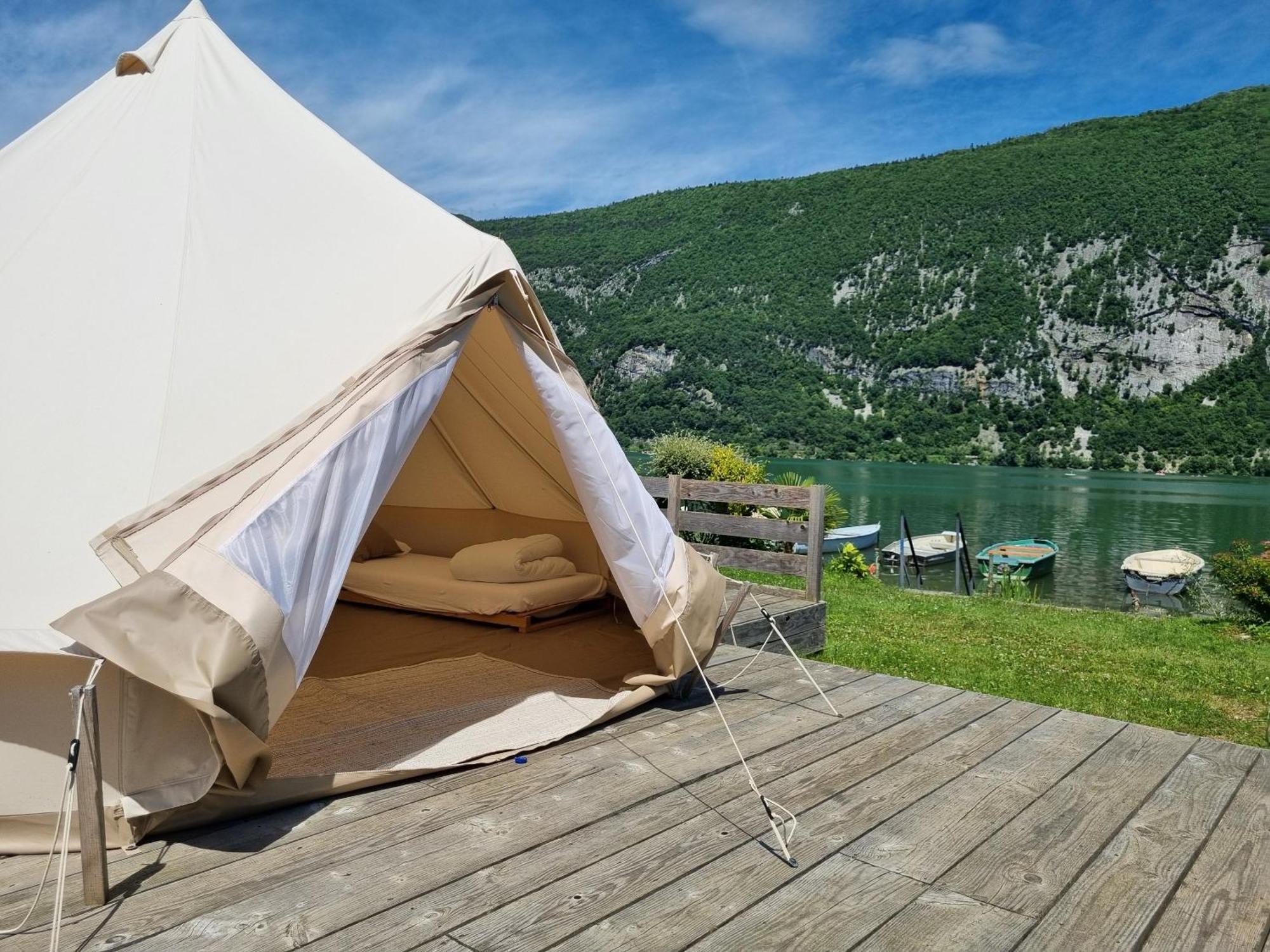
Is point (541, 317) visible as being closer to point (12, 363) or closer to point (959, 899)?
point (12, 363)

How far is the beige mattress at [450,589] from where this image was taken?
5.19 m

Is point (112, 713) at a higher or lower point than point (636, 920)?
higher

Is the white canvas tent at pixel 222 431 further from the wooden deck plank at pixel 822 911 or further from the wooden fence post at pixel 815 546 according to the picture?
the wooden fence post at pixel 815 546

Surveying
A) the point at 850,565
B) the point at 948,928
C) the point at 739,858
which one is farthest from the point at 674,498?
the point at 850,565

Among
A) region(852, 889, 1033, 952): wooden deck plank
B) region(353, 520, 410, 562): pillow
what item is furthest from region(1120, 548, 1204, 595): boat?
region(852, 889, 1033, 952): wooden deck plank

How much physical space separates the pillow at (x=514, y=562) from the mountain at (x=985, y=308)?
4156cm

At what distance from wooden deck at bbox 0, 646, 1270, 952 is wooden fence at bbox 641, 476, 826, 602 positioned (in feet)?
8.44

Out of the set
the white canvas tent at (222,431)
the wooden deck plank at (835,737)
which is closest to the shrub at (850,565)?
the wooden deck plank at (835,737)

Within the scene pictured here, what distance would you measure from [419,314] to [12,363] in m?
1.25

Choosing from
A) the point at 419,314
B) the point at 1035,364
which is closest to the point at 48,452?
the point at 419,314

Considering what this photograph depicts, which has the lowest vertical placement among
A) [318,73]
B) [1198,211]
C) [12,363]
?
[12,363]

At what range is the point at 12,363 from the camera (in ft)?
9.61

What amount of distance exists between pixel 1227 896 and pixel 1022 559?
14.2 m

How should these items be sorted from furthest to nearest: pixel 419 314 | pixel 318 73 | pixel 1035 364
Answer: pixel 1035 364 → pixel 318 73 → pixel 419 314
